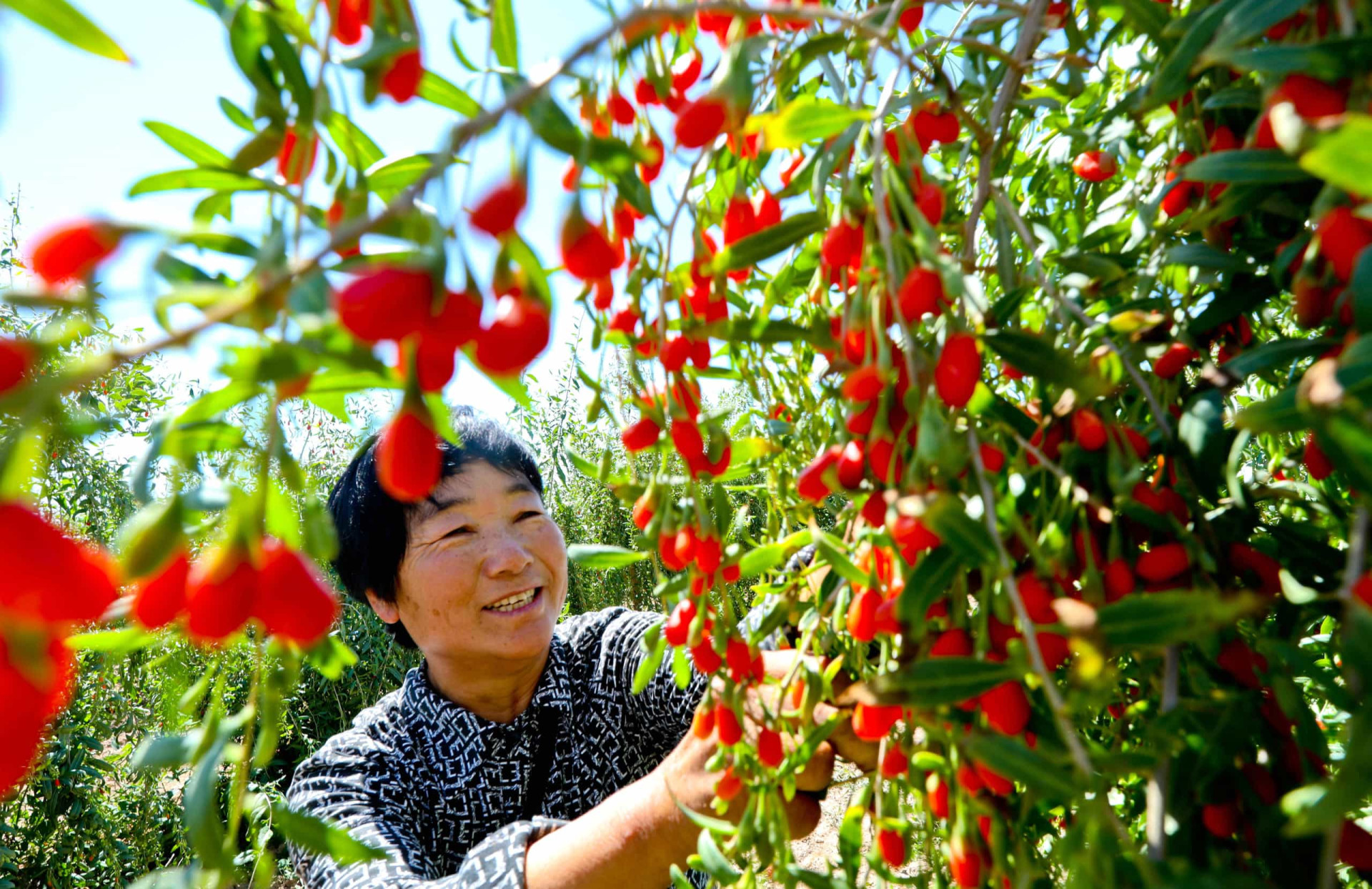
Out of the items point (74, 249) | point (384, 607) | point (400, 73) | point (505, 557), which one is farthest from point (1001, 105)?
point (384, 607)

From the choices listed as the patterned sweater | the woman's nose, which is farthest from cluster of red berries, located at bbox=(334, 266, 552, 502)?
the woman's nose

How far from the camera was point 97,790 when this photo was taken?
2924mm

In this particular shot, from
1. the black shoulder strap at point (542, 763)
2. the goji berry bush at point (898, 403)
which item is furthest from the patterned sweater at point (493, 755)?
the goji berry bush at point (898, 403)

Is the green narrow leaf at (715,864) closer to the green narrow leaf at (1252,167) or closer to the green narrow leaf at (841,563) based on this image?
the green narrow leaf at (841,563)

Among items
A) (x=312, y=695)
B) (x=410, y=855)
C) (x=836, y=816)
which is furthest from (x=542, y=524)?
(x=312, y=695)

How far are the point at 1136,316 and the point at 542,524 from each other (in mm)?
1181

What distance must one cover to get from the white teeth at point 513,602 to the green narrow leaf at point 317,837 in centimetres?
109

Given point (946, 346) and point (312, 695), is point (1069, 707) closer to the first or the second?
point (946, 346)

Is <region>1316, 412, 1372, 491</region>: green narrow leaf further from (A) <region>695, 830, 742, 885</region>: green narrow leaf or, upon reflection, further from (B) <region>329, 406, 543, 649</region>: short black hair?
(B) <region>329, 406, 543, 649</region>: short black hair

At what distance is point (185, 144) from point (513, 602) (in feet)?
3.52

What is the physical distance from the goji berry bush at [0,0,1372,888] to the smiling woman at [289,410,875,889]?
A: 831mm

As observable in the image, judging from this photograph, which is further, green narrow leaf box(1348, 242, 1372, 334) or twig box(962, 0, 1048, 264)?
twig box(962, 0, 1048, 264)

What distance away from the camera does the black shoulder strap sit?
1.46 m

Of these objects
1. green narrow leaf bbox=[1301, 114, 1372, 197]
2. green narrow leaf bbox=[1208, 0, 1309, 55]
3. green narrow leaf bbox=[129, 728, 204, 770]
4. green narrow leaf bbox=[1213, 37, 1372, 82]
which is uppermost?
green narrow leaf bbox=[1208, 0, 1309, 55]
